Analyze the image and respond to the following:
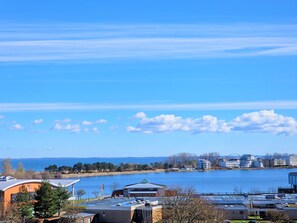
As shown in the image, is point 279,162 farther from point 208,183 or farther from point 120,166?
point 208,183

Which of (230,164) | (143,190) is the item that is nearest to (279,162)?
(230,164)

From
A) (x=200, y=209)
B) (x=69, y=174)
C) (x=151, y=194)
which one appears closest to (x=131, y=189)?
(x=151, y=194)

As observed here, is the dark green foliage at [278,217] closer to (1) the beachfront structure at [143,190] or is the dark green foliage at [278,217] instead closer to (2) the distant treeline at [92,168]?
(1) the beachfront structure at [143,190]

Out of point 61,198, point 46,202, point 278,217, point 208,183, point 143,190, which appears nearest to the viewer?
point 46,202

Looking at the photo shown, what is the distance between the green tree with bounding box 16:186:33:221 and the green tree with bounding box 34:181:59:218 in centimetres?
35

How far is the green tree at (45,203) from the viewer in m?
22.7

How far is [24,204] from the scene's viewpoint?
74.9 feet

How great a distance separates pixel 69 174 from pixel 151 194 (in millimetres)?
49686

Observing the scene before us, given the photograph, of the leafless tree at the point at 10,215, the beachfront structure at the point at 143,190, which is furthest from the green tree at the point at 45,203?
the beachfront structure at the point at 143,190

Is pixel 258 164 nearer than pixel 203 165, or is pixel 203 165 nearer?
pixel 203 165

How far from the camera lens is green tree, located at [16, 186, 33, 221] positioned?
72.6 ft

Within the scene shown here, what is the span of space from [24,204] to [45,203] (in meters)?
1.01

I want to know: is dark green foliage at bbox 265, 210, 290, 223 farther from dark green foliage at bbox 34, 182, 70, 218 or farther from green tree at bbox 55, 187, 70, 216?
dark green foliage at bbox 34, 182, 70, 218

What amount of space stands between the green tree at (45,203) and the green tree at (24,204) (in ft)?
1.16
